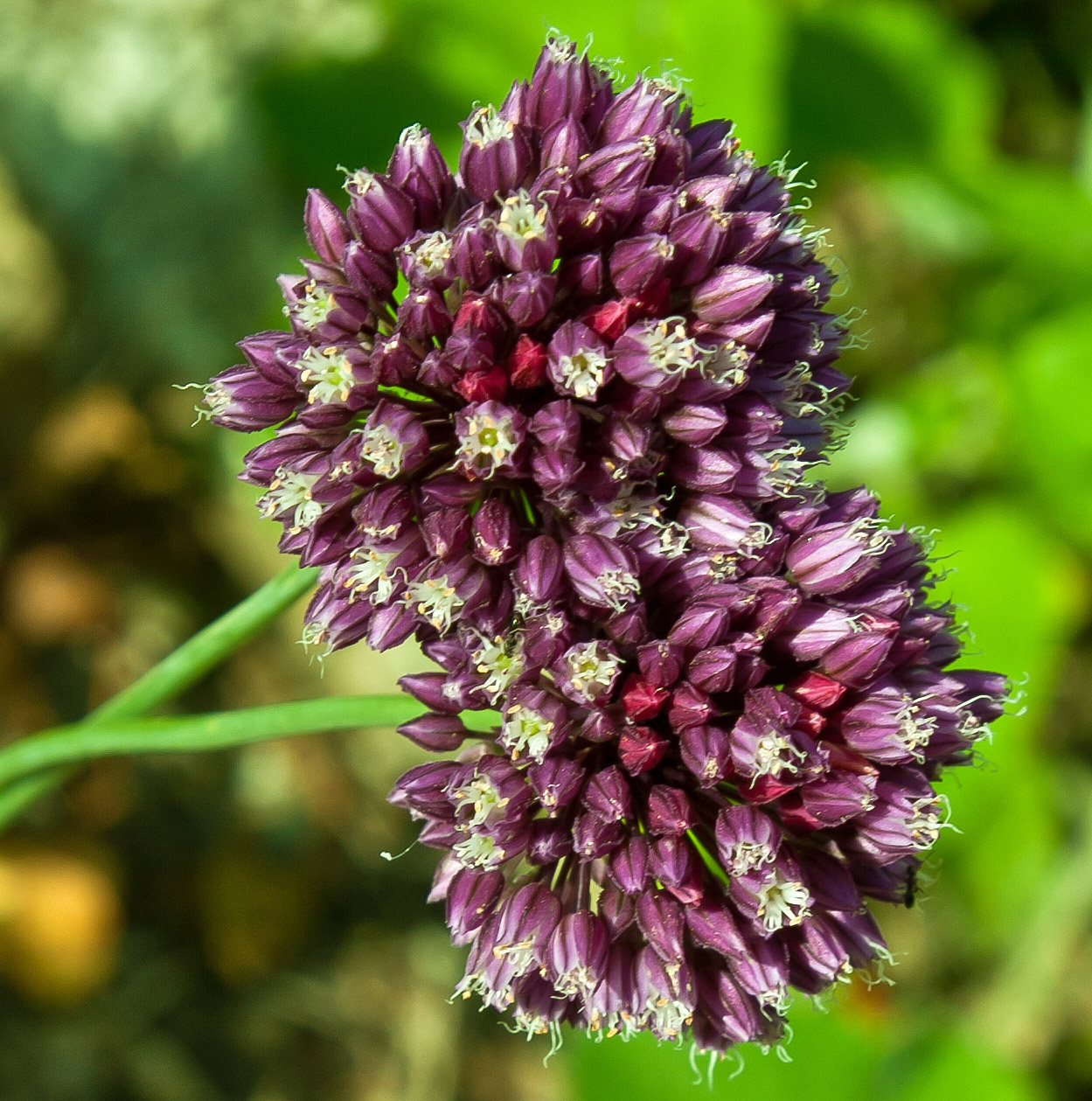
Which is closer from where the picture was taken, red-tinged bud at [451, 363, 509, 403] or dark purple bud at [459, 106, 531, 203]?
red-tinged bud at [451, 363, 509, 403]

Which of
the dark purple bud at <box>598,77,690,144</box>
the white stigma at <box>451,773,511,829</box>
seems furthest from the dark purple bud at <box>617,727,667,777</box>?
the dark purple bud at <box>598,77,690,144</box>

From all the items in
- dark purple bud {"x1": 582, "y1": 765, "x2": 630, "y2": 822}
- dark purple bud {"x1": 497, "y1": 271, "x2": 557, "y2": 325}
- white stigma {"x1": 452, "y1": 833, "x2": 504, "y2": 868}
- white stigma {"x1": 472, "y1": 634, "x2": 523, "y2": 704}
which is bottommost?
dark purple bud {"x1": 582, "y1": 765, "x2": 630, "y2": 822}

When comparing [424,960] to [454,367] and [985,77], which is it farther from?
[985,77]

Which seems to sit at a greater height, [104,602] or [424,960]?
[104,602]

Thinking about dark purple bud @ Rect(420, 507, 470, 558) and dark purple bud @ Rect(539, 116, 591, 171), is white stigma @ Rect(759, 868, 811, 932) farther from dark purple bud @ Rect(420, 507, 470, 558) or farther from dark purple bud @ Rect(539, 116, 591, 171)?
dark purple bud @ Rect(539, 116, 591, 171)

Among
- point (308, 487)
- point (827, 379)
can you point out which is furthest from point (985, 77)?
point (308, 487)
